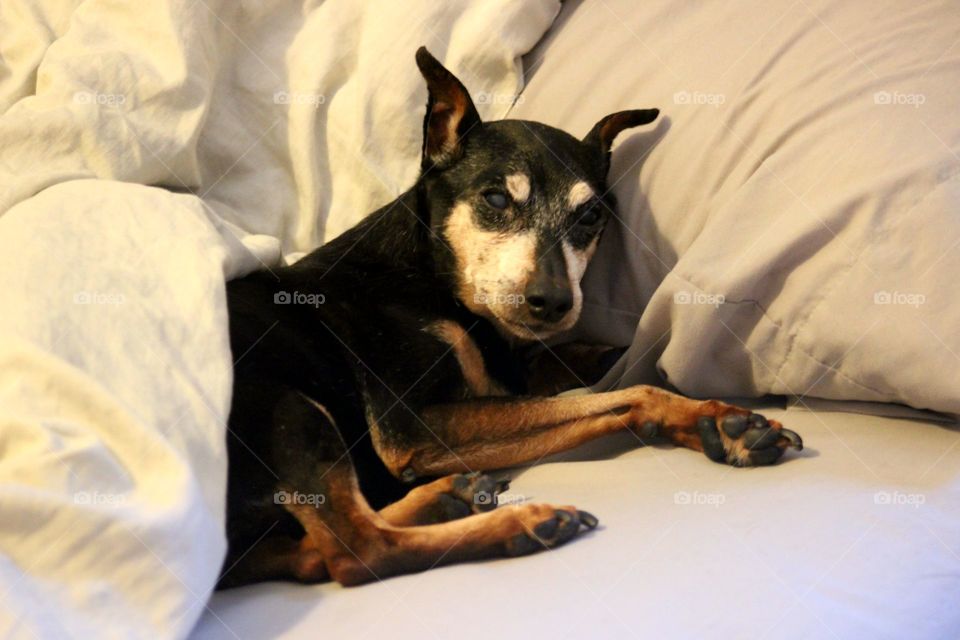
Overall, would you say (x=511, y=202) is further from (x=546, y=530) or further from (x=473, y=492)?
(x=546, y=530)

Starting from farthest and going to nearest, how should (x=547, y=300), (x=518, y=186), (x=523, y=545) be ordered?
(x=518, y=186), (x=547, y=300), (x=523, y=545)

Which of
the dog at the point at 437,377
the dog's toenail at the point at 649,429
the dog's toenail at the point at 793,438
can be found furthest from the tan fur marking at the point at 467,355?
the dog's toenail at the point at 793,438

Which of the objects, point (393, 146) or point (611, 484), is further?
point (393, 146)

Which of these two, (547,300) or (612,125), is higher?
(612,125)

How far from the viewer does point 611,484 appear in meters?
1.49

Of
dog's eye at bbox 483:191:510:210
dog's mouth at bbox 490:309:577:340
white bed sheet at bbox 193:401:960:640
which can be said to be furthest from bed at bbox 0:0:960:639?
dog's eye at bbox 483:191:510:210

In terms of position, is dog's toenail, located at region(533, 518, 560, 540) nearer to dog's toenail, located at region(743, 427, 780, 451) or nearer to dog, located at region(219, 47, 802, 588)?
dog, located at region(219, 47, 802, 588)

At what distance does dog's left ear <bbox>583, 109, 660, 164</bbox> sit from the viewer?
1.82 m

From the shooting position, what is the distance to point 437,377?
172cm

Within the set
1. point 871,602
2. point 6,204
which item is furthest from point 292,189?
point 871,602

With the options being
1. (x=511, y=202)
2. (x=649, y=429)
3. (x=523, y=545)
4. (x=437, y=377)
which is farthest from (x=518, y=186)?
(x=523, y=545)

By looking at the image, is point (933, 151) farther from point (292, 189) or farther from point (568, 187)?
point (292, 189)

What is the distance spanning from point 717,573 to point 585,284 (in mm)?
834

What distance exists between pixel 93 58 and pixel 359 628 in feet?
4.15
